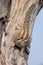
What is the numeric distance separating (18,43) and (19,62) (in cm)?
6

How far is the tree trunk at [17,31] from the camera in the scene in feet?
1.97

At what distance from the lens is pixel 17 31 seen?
62cm

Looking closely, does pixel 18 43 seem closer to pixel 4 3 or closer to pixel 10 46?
pixel 10 46

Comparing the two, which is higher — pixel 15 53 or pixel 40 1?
pixel 40 1

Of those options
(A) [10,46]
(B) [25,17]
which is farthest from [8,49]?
(B) [25,17]

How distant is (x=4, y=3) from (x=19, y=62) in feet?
0.61

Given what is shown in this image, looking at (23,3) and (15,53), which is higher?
(23,3)

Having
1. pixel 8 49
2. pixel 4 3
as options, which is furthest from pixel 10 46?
pixel 4 3

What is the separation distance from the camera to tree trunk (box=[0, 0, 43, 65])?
1.97 ft

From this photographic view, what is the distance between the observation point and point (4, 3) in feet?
2.09

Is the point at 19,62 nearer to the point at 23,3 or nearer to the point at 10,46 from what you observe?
the point at 10,46

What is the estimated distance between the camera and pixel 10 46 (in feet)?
1.98

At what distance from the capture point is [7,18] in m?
0.63

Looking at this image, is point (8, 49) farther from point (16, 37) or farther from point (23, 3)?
point (23, 3)
